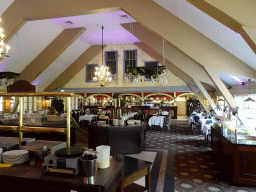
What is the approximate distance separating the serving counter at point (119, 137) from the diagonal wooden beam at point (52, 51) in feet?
20.5

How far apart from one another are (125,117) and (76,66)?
9.40 m

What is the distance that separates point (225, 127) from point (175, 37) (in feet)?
8.67

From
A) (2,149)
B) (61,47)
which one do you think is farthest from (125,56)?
(2,149)

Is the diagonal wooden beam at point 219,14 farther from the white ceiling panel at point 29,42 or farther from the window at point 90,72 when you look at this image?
the window at point 90,72

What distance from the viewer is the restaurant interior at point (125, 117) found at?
1.61m

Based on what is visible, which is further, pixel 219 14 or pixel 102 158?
pixel 219 14

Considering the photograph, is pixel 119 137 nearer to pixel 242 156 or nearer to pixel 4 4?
pixel 242 156

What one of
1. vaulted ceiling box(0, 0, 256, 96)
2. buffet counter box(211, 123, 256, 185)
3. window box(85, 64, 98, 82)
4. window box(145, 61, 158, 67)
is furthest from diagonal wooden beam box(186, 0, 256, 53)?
window box(85, 64, 98, 82)

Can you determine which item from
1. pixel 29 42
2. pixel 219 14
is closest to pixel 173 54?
pixel 219 14

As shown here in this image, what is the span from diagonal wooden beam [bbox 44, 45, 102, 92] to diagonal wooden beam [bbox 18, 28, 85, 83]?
4.30 metres

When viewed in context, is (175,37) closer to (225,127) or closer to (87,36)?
(225,127)

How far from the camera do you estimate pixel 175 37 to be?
5137mm

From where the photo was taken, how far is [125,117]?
7.41 m

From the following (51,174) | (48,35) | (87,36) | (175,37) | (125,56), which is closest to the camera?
(51,174)
